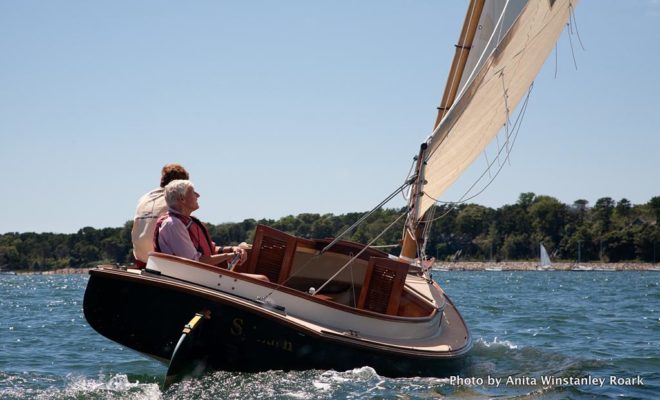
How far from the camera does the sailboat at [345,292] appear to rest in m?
10.5

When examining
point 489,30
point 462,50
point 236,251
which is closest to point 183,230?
point 236,251

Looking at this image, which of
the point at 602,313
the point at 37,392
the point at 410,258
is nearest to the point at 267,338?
the point at 37,392

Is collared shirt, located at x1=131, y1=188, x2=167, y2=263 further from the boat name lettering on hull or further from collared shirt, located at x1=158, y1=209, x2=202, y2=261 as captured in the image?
the boat name lettering on hull

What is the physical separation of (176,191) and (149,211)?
80 cm

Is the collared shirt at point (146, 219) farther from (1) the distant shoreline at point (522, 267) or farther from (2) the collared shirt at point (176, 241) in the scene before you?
(1) the distant shoreline at point (522, 267)

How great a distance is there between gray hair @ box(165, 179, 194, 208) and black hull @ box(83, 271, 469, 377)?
2.75 feet

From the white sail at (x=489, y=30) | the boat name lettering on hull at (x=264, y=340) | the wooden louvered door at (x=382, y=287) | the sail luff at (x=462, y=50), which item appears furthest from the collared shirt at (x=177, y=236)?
the sail luff at (x=462, y=50)

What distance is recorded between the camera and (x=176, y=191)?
10562mm

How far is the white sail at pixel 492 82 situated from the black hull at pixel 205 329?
11.2 ft

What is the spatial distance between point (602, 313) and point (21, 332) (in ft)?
44.7

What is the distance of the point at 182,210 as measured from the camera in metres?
10.7

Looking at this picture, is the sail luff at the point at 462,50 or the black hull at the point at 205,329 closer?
the black hull at the point at 205,329

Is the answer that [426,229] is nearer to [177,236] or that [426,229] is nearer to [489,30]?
[489,30]

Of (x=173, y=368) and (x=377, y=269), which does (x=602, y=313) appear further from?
(x=173, y=368)
